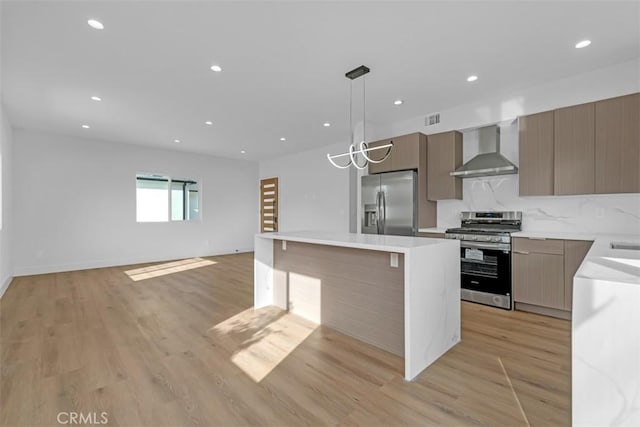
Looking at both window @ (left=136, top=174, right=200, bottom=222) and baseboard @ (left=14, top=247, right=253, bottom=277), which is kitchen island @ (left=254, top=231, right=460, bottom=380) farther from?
window @ (left=136, top=174, right=200, bottom=222)

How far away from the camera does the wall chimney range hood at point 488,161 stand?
148 inches

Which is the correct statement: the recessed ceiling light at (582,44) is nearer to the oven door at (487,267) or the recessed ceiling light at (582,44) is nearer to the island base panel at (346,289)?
the oven door at (487,267)

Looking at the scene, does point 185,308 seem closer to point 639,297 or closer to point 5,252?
point 5,252

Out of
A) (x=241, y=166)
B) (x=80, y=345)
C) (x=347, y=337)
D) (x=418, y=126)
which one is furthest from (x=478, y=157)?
(x=241, y=166)

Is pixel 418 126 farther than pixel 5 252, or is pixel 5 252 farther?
pixel 418 126

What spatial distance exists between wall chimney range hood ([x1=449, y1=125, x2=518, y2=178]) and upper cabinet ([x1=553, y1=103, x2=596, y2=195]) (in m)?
0.50

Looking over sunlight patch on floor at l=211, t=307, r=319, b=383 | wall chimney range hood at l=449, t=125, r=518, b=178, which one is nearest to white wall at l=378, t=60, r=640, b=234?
wall chimney range hood at l=449, t=125, r=518, b=178

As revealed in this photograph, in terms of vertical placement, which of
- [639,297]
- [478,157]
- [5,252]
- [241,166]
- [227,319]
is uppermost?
[241,166]

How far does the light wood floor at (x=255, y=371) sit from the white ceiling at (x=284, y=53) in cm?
268

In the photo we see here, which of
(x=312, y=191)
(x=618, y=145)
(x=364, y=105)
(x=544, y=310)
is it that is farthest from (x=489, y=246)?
(x=312, y=191)

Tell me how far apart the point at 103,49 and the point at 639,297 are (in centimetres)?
393

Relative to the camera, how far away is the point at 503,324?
3.03 meters

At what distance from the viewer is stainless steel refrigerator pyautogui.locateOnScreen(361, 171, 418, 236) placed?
446cm

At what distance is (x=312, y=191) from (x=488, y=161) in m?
3.82
